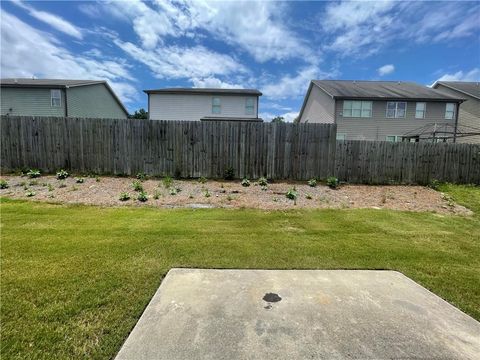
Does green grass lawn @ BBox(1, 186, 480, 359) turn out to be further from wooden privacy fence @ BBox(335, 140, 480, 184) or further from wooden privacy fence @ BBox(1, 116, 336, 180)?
wooden privacy fence @ BBox(335, 140, 480, 184)

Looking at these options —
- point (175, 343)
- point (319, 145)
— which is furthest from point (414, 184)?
point (175, 343)

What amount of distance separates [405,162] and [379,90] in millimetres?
13770

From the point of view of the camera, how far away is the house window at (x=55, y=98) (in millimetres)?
19953

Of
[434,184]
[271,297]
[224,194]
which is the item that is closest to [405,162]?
[434,184]

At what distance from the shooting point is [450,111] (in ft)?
66.3

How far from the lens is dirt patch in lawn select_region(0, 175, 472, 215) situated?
7086mm

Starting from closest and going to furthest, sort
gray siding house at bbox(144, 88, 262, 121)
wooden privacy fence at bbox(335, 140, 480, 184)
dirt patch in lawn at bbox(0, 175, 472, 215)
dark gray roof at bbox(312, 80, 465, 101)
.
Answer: dirt patch in lawn at bbox(0, 175, 472, 215), wooden privacy fence at bbox(335, 140, 480, 184), dark gray roof at bbox(312, 80, 465, 101), gray siding house at bbox(144, 88, 262, 121)

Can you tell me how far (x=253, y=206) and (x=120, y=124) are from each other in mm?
6047

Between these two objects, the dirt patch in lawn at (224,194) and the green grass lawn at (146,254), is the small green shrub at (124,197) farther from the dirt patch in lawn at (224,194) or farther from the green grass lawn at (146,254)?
the green grass lawn at (146,254)

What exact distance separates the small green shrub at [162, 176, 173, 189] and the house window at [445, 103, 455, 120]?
21.3m

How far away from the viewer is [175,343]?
2000 mm

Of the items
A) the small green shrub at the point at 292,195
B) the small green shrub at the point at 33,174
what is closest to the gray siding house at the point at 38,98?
the small green shrub at the point at 33,174

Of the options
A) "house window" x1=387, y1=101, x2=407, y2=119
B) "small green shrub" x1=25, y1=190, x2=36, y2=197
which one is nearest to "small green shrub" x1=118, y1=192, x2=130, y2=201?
"small green shrub" x1=25, y1=190, x2=36, y2=197

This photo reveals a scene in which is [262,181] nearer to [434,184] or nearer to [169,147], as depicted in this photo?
[169,147]
